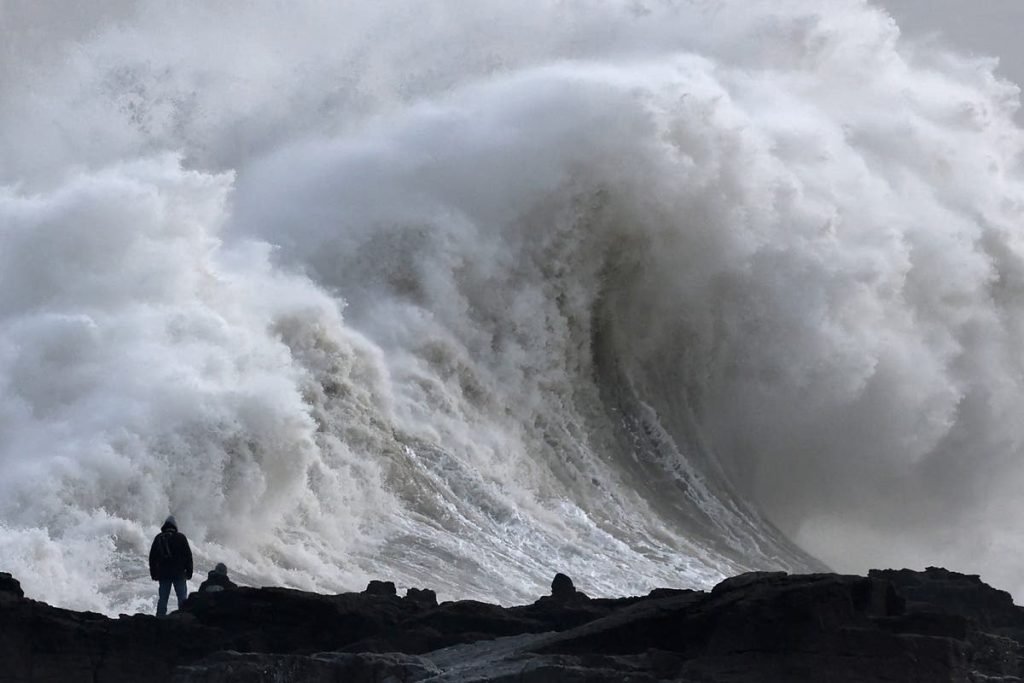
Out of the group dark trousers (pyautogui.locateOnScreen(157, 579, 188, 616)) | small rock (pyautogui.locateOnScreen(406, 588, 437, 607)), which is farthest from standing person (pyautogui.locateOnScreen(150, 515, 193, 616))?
small rock (pyautogui.locateOnScreen(406, 588, 437, 607))

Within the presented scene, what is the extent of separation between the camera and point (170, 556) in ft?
49.2

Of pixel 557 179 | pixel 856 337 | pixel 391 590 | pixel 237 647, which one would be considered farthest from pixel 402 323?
pixel 237 647

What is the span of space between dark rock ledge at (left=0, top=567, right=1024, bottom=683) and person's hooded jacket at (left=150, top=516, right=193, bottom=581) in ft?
3.37

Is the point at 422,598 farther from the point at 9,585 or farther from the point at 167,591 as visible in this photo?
the point at 9,585

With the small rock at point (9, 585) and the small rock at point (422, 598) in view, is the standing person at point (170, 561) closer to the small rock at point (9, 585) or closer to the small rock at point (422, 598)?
the small rock at point (422, 598)

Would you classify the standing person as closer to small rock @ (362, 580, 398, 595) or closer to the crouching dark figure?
the crouching dark figure

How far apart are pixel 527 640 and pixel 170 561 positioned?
110 inches

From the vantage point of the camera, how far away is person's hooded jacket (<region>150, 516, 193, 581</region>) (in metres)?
15.0

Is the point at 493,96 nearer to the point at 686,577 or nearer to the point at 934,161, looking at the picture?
the point at 934,161

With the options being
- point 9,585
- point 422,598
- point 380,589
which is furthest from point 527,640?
point 9,585

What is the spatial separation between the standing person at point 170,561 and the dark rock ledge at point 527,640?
1024 mm

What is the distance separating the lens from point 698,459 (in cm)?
2781

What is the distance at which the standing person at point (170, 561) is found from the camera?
49.1 feet

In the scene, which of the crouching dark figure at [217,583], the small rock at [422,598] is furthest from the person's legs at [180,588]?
the small rock at [422,598]
